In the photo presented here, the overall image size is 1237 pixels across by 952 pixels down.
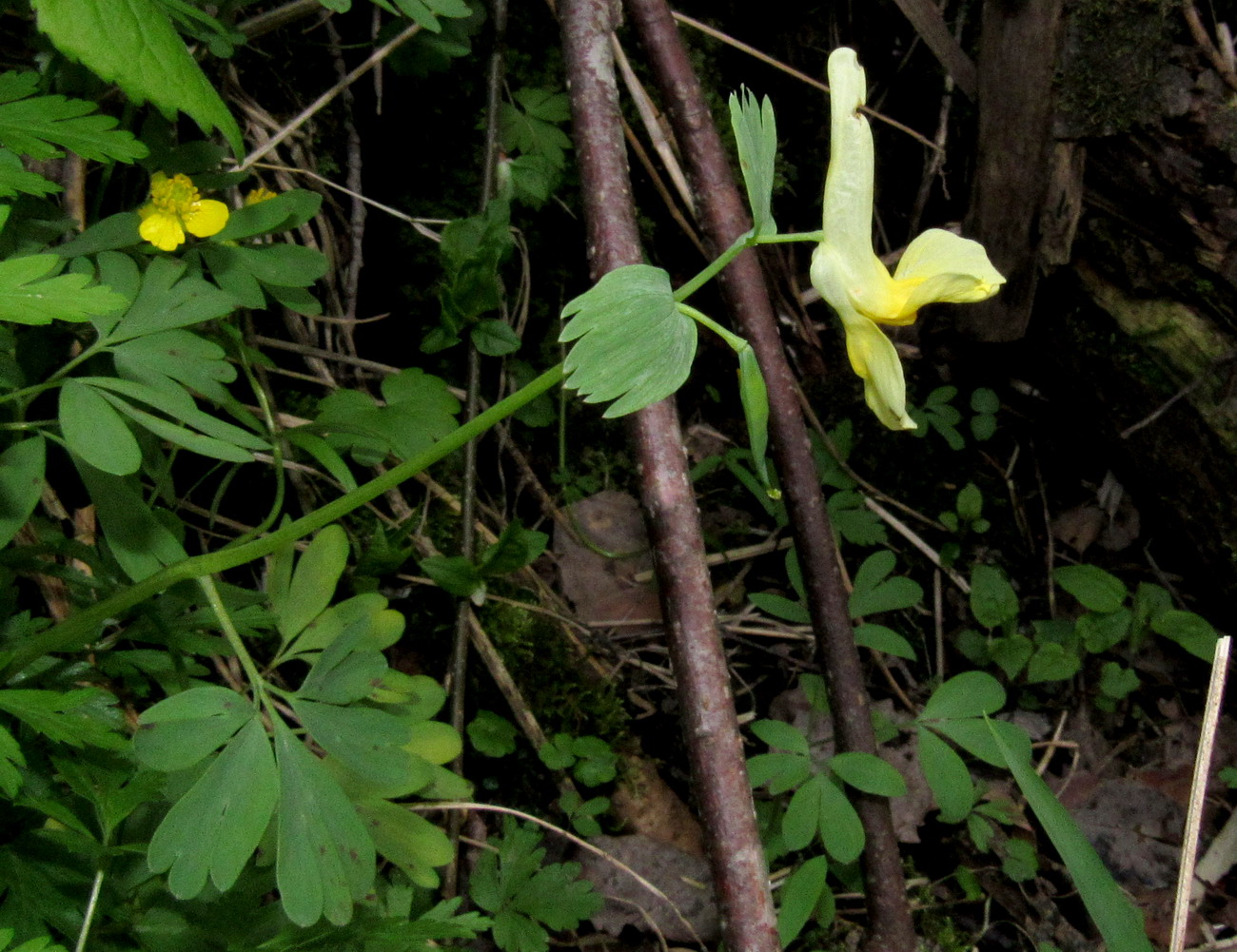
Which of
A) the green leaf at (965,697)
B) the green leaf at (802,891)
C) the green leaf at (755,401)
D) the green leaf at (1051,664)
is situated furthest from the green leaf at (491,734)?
the green leaf at (1051,664)

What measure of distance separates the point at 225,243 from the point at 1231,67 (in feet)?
6.71

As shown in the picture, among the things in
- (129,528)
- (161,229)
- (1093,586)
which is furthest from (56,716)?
(1093,586)

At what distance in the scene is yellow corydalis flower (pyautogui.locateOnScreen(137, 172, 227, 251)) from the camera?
1.31m

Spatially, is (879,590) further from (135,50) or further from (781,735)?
(135,50)

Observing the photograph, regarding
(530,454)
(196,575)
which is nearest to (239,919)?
(196,575)

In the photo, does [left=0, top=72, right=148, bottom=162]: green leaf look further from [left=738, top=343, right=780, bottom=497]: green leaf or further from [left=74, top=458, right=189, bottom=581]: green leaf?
[left=738, top=343, right=780, bottom=497]: green leaf

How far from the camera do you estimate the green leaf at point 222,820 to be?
1.02m

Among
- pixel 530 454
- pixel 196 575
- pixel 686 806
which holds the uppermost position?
pixel 196 575

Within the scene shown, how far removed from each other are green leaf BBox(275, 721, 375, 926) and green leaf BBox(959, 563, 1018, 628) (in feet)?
5.63

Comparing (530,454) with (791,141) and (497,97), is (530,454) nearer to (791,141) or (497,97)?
(497,97)

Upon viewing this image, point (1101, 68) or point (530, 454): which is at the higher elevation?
point (1101, 68)

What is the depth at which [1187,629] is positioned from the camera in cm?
225

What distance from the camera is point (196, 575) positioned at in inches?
44.4

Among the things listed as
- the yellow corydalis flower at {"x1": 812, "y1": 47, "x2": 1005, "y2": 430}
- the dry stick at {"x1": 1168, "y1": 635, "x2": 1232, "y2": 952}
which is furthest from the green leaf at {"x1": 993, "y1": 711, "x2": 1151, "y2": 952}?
the yellow corydalis flower at {"x1": 812, "y1": 47, "x2": 1005, "y2": 430}
